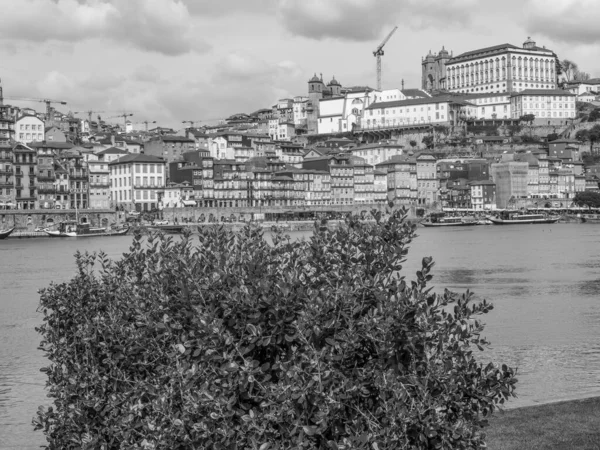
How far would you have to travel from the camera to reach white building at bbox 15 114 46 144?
325ft

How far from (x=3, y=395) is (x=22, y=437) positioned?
264 centimetres

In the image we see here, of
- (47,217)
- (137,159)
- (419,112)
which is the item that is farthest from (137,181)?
(419,112)

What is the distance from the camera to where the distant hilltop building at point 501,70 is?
134750 mm

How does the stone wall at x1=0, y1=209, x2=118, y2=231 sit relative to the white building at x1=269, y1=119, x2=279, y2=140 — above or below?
below

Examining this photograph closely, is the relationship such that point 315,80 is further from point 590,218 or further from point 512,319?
point 512,319

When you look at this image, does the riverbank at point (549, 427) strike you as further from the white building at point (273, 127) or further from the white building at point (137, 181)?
the white building at point (273, 127)

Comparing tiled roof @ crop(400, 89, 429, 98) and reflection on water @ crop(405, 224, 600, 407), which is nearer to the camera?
reflection on water @ crop(405, 224, 600, 407)

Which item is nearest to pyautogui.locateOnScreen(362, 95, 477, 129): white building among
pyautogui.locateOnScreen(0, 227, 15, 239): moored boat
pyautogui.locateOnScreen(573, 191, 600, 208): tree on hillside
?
pyautogui.locateOnScreen(573, 191, 600, 208): tree on hillside

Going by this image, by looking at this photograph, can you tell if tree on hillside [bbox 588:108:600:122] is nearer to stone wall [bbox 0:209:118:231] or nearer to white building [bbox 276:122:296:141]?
white building [bbox 276:122:296:141]

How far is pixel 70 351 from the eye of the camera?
785cm

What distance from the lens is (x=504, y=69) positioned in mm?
135250

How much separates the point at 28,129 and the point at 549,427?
9784 cm

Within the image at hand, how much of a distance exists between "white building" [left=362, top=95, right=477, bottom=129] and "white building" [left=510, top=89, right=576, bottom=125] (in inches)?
258

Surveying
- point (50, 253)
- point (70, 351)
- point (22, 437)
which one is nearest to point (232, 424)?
point (70, 351)
